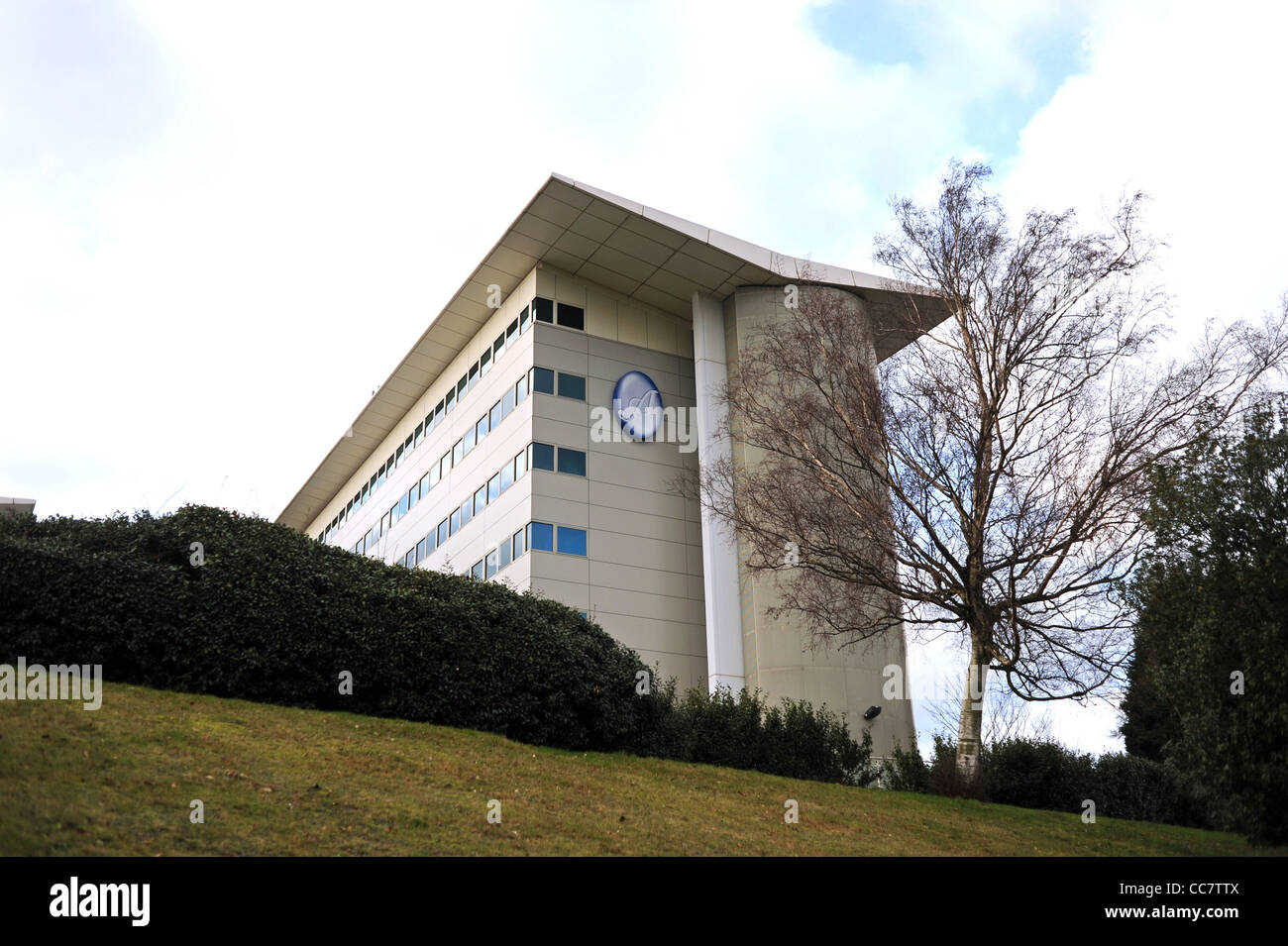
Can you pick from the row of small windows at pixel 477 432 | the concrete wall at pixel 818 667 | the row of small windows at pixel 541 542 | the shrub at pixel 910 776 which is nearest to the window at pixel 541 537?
the row of small windows at pixel 541 542

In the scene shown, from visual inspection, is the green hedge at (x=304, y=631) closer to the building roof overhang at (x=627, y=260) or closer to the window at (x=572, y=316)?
the building roof overhang at (x=627, y=260)

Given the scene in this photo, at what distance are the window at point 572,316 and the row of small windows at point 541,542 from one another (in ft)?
23.2

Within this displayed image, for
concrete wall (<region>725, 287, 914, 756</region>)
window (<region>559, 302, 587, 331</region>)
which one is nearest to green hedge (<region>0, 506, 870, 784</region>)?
concrete wall (<region>725, 287, 914, 756</region>)

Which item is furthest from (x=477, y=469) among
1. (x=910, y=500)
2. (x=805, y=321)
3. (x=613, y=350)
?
(x=910, y=500)

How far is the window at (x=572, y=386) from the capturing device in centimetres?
3409

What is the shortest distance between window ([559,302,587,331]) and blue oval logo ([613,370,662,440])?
7.44 feet

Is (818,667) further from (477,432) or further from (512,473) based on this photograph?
(477,432)

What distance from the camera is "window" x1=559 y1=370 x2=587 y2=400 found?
34.1 metres

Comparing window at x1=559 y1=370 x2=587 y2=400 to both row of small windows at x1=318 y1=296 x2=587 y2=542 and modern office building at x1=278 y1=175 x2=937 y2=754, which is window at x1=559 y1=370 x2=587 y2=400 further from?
row of small windows at x1=318 y1=296 x2=587 y2=542

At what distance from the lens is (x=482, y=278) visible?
118 feet

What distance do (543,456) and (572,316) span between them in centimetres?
528

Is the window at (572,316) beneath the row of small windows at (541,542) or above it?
Result: above

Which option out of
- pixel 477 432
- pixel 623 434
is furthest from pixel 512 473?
pixel 477 432
